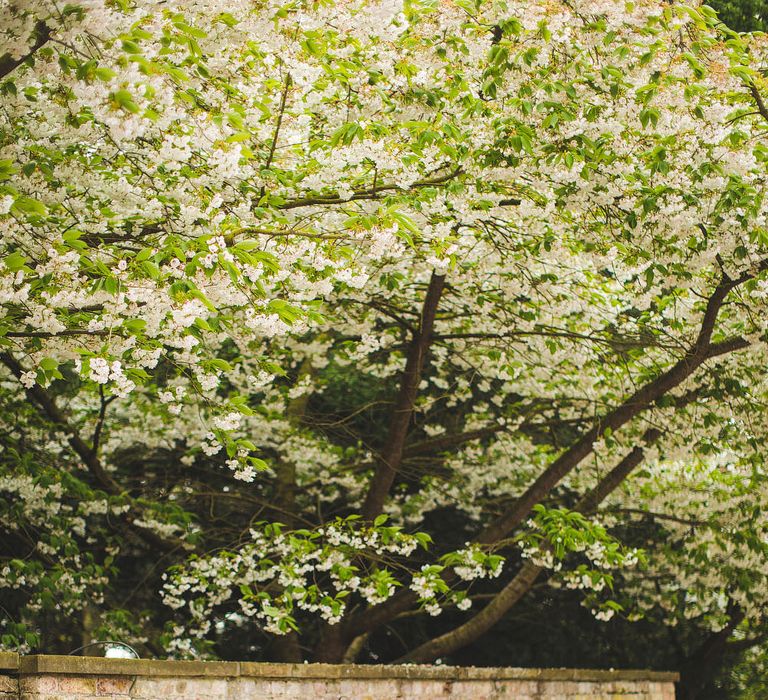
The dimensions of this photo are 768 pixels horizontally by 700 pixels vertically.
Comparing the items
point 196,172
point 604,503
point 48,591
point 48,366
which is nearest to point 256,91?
point 196,172

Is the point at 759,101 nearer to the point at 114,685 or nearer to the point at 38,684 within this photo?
the point at 114,685

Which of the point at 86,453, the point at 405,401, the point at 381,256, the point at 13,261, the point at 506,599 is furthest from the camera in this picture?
the point at 506,599

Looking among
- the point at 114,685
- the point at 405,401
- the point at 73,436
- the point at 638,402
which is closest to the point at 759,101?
the point at 638,402

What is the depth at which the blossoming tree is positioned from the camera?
4738mm

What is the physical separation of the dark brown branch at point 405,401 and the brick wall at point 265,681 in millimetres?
2764

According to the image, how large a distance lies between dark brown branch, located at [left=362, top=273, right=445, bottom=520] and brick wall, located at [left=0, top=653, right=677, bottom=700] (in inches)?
109

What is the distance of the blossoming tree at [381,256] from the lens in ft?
15.5

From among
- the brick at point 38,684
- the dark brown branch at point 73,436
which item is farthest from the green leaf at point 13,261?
the dark brown branch at point 73,436

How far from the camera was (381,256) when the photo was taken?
19.5 ft

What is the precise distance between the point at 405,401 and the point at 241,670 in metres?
4.65

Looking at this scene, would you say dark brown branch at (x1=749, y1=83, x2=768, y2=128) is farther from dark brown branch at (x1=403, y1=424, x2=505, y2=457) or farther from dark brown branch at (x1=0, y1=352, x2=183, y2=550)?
dark brown branch at (x1=0, y1=352, x2=183, y2=550)

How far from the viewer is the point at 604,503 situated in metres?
12.1

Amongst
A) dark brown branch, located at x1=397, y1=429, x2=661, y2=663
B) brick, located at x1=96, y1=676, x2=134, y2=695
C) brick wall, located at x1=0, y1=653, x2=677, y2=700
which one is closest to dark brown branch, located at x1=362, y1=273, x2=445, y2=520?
dark brown branch, located at x1=397, y1=429, x2=661, y2=663

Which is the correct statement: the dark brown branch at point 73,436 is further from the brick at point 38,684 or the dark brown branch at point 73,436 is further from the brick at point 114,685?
the brick at point 38,684
